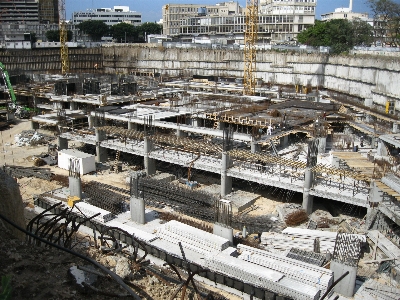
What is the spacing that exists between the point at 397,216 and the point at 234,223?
251 inches

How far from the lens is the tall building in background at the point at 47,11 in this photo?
4929 inches

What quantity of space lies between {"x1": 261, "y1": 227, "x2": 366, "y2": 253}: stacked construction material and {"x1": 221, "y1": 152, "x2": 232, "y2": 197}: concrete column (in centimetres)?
527

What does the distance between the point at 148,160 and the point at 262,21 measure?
A: 68.1 meters

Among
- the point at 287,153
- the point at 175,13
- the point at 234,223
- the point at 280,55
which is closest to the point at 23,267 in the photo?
the point at 234,223

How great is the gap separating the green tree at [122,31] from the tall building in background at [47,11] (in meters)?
33.1

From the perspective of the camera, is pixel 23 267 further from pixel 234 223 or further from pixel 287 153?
pixel 287 153

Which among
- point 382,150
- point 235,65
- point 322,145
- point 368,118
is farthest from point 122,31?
point 382,150

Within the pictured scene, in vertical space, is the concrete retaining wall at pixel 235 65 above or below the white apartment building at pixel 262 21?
below

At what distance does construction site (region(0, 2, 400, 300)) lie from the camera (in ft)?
39.8

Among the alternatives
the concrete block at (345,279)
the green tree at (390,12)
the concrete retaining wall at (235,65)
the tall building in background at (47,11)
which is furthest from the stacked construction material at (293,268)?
the tall building in background at (47,11)

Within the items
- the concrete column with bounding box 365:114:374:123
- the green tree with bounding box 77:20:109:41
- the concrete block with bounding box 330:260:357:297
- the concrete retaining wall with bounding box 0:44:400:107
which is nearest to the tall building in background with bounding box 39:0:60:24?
the green tree with bounding box 77:20:109:41

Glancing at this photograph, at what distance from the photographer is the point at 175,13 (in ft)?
360

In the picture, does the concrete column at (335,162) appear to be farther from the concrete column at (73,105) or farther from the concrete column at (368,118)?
the concrete column at (73,105)

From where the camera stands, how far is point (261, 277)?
12297 millimetres
